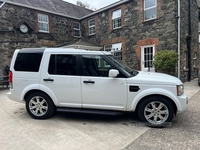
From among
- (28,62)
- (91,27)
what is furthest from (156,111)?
(91,27)

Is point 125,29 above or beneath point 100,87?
above

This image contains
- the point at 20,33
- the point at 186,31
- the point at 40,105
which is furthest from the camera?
the point at 20,33

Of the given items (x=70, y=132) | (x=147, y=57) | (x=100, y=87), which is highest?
(x=147, y=57)

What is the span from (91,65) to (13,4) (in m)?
11.2

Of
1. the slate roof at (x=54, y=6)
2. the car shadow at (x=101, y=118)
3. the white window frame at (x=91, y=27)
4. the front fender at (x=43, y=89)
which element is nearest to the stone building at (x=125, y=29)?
the slate roof at (x=54, y=6)

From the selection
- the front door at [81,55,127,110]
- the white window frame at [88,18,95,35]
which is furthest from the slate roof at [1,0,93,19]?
the front door at [81,55,127,110]

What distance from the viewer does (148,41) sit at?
441 inches

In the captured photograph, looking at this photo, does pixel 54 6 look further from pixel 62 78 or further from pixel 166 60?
pixel 62 78

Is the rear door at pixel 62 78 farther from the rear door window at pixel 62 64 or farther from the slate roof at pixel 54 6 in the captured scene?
the slate roof at pixel 54 6

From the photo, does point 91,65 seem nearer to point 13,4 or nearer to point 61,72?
point 61,72

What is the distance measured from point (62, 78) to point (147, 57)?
340 inches

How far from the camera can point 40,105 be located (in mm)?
4441

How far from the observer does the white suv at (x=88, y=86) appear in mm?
3811

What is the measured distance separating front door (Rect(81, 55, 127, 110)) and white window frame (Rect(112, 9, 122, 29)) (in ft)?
32.7
